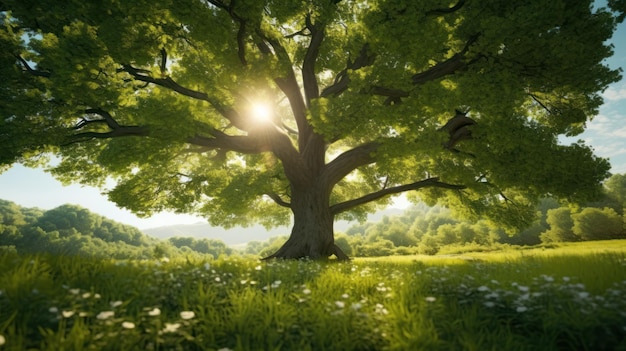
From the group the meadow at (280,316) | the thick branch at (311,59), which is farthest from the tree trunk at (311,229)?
the meadow at (280,316)

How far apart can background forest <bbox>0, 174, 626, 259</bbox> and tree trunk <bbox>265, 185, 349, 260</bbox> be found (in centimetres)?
378

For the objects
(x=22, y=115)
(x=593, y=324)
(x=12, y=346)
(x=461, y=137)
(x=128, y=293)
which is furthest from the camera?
(x=461, y=137)

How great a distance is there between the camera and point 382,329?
145 inches

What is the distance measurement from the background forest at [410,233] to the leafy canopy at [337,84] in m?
3.71

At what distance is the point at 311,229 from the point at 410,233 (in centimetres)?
9524

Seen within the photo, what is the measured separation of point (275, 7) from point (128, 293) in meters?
10.1

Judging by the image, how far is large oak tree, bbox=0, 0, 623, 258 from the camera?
976 centimetres

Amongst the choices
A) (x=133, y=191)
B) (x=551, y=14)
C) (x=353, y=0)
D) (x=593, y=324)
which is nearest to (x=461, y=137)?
(x=551, y=14)

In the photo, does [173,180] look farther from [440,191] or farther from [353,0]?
[440,191]

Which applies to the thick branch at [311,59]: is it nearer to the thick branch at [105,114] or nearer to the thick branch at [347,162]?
the thick branch at [347,162]

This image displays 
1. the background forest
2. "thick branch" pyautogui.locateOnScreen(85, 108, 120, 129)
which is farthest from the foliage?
"thick branch" pyautogui.locateOnScreen(85, 108, 120, 129)

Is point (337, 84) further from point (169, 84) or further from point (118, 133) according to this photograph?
point (118, 133)

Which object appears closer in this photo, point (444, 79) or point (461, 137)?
point (444, 79)

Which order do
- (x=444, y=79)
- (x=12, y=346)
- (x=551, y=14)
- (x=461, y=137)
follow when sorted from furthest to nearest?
(x=461, y=137)
(x=444, y=79)
(x=551, y=14)
(x=12, y=346)
